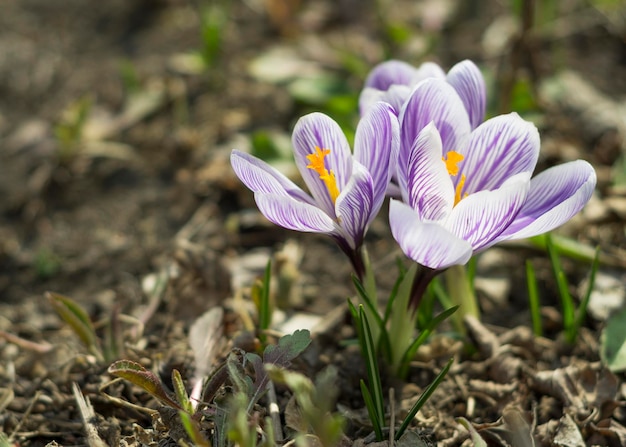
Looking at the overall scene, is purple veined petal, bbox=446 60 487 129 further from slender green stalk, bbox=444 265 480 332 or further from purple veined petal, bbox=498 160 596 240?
slender green stalk, bbox=444 265 480 332

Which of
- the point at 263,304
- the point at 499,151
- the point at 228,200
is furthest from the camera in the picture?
the point at 228,200

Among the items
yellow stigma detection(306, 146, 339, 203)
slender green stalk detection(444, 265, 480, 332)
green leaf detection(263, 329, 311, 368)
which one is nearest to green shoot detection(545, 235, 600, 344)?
slender green stalk detection(444, 265, 480, 332)

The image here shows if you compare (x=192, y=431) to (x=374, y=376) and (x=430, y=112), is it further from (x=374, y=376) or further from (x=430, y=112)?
(x=430, y=112)

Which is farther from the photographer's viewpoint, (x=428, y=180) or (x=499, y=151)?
(x=499, y=151)

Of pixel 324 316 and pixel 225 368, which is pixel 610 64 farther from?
pixel 225 368

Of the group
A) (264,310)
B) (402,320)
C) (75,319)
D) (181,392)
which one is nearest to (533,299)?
(402,320)

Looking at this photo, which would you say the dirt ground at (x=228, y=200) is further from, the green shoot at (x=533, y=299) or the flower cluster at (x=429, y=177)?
the flower cluster at (x=429, y=177)

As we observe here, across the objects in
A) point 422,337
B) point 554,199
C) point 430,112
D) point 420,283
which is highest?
point 430,112
